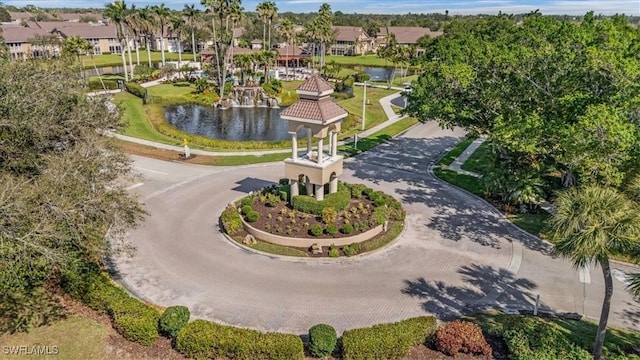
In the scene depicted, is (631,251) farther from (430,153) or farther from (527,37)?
(430,153)

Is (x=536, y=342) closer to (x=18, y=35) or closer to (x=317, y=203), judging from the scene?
(x=317, y=203)

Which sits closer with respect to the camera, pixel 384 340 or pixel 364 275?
pixel 384 340

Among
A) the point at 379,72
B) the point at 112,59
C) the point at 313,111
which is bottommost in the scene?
the point at 379,72

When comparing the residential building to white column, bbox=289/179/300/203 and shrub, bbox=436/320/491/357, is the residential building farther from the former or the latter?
shrub, bbox=436/320/491/357

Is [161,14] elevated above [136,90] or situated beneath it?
elevated above

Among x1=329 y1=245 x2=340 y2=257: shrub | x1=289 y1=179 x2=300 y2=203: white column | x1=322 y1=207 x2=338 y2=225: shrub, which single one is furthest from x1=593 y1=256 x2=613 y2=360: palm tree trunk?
x1=289 y1=179 x2=300 y2=203: white column

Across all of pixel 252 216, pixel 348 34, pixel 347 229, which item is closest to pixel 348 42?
pixel 348 34

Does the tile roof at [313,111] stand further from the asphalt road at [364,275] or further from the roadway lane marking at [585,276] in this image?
the roadway lane marking at [585,276]

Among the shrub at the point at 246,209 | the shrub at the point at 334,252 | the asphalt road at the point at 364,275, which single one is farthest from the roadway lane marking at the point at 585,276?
the shrub at the point at 246,209
